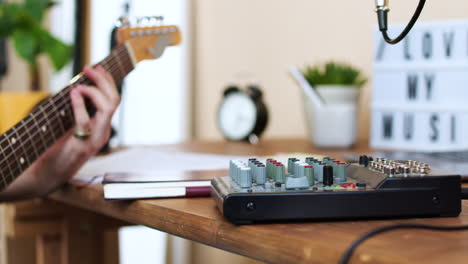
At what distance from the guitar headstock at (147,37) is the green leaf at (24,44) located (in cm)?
101

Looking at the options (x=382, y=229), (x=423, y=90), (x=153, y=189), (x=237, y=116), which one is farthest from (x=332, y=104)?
(x=382, y=229)

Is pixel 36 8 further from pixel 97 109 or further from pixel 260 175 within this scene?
pixel 260 175

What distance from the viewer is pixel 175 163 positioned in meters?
0.89

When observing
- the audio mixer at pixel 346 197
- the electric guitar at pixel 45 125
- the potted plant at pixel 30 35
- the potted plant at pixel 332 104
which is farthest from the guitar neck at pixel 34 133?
the potted plant at pixel 30 35

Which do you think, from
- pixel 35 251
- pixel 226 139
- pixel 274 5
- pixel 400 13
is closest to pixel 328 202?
pixel 400 13

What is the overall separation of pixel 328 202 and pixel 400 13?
0.44 m

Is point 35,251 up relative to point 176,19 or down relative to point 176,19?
down

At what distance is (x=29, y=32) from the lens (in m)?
1.90

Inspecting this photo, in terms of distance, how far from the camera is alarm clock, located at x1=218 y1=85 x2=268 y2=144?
→ 135 cm

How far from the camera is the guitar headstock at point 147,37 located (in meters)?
0.96

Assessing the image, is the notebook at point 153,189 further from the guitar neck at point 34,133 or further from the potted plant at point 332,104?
the potted plant at point 332,104

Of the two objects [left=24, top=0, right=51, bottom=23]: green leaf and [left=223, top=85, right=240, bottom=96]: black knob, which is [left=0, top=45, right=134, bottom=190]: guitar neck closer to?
[left=223, top=85, right=240, bottom=96]: black knob

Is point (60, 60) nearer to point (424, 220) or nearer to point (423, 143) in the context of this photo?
point (423, 143)

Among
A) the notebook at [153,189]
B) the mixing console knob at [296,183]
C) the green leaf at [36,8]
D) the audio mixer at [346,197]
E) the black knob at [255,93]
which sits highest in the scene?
the green leaf at [36,8]
